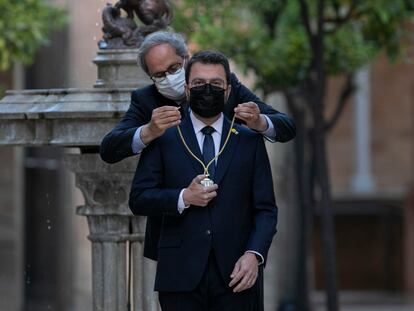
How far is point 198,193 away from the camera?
582cm

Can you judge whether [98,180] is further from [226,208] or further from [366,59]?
[366,59]

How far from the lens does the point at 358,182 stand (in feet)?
103

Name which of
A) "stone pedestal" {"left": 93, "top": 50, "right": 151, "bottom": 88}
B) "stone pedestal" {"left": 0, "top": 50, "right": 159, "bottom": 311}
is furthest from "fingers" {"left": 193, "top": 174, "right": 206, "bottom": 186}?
"stone pedestal" {"left": 93, "top": 50, "right": 151, "bottom": 88}

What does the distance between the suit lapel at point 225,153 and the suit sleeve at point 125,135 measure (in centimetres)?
40

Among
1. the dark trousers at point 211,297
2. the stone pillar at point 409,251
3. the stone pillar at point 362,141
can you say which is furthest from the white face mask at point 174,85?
the stone pillar at point 362,141

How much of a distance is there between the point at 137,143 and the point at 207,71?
44cm

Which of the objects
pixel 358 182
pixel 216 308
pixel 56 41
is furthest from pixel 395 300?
pixel 216 308

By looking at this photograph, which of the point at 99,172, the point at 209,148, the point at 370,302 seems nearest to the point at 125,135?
the point at 209,148

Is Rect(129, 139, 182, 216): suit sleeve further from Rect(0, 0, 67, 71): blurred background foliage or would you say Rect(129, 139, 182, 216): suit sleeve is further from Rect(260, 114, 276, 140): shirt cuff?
Rect(0, 0, 67, 71): blurred background foliage

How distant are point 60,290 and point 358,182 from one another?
11.8 m

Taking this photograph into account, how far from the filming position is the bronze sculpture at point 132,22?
802 cm

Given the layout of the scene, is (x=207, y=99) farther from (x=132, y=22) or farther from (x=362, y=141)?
(x=362, y=141)

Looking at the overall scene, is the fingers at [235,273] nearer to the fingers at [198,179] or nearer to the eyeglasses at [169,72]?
the fingers at [198,179]

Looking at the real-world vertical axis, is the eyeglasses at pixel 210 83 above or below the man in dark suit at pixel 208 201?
above
